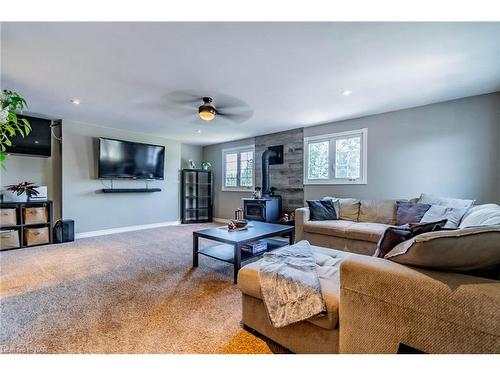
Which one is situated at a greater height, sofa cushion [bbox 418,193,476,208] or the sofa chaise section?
sofa cushion [bbox 418,193,476,208]

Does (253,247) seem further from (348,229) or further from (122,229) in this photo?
(122,229)

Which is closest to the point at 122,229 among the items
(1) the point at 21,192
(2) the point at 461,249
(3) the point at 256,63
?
(1) the point at 21,192

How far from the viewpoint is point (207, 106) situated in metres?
3.00

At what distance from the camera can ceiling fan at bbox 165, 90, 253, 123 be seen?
3.01 meters

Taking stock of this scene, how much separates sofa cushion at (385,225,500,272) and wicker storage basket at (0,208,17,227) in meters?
5.28

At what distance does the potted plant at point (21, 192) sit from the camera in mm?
3665

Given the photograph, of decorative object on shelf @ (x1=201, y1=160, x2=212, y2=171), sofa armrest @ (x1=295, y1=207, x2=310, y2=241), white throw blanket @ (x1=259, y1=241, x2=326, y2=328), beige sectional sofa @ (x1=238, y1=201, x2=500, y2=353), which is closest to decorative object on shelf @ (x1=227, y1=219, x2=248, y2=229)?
sofa armrest @ (x1=295, y1=207, x2=310, y2=241)

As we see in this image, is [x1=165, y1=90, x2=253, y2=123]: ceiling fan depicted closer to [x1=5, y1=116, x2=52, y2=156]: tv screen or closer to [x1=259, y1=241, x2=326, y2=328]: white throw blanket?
[x1=259, y1=241, x2=326, y2=328]: white throw blanket

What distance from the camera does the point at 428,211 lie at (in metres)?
2.92

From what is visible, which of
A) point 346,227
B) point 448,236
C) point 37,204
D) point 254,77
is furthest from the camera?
point 37,204

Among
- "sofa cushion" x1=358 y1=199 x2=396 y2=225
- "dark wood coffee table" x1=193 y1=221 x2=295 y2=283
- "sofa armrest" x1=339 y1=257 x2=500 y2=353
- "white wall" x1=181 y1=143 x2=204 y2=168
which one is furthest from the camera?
"white wall" x1=181 y1=143 x2=204 y2=168
